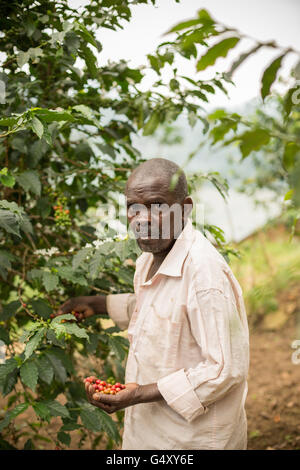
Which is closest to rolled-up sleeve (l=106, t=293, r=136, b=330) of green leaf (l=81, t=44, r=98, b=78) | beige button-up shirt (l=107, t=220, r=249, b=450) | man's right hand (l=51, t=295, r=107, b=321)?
man's right hand (l=51, t=295, r=107, b=321)

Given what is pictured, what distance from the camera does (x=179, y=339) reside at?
1380 mm

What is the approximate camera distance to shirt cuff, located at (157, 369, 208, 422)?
1.28m

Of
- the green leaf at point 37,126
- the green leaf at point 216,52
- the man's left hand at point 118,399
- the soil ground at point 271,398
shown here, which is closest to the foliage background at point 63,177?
the green leaf at point 37,126

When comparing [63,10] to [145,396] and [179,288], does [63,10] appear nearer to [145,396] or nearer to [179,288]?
[179,288]

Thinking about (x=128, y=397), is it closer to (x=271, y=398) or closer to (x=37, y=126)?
(x=37, y=126)

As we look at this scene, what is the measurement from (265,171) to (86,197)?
3941 millimetres

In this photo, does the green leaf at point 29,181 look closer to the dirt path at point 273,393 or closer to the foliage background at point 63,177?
the foliage background at point 63,177

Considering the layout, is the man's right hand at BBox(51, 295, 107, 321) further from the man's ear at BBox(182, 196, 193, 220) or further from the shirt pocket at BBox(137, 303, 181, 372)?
the man's ear at BBox(182, 196, 193, 220)

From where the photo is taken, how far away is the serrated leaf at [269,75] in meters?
0.57

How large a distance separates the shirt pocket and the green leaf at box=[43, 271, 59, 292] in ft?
1.36

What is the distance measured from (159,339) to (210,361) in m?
0.20

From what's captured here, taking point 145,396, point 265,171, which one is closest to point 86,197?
point 145,396

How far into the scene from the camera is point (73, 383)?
84.0 inches

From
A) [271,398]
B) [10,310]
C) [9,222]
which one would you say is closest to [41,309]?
[10,310]
